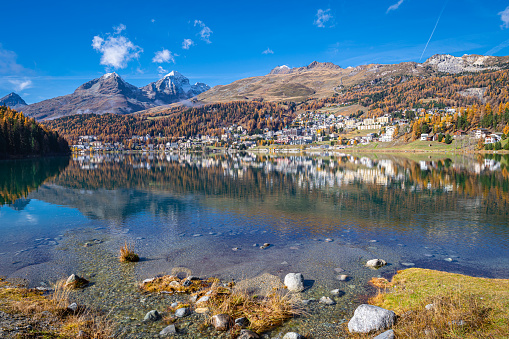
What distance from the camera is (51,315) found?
Answer: 945cm

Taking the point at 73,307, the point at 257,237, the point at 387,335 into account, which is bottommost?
the point at 257,237

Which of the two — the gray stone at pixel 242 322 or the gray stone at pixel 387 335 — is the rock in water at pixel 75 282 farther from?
the gray stone at pixel 387 335

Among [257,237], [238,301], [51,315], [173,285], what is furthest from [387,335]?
[257,237]

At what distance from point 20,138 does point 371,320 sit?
150993 mm

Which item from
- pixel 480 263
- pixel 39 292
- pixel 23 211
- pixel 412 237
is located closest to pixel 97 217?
pixel 23 211

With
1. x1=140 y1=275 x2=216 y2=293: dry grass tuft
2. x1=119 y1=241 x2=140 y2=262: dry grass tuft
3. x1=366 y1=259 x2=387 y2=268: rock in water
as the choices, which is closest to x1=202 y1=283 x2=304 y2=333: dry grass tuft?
x1=140 y1=275 x2=216 y2=293: dry grass tuft

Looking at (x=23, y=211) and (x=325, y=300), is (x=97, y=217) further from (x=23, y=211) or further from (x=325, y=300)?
(x=325, y=300)

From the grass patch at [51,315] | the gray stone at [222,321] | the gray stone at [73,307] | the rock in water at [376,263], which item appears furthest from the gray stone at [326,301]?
the gray stone at [73,307]

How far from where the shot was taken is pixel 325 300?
36.0 feet

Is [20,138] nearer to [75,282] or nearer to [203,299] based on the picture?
[75,282]

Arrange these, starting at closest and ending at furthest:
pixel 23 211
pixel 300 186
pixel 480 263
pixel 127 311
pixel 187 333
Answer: pixel 187 333, pixel 127 311, pixel 480 263, pixel 23 211, pixel 300 186

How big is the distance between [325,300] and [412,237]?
11499 mm

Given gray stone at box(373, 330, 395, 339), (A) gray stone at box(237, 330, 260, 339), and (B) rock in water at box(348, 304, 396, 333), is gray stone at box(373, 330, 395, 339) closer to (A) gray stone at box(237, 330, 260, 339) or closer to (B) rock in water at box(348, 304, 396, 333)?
(B) rock in water at box(348, 304, 396, 333)

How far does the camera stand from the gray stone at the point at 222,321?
9.04 metres
